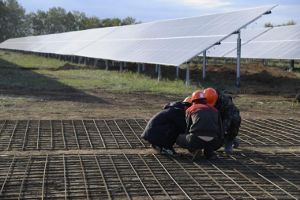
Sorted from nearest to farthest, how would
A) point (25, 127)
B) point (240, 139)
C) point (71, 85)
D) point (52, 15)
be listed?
point (240, 139)
point (25, 127)
point (71, 85)
point (52, 15)

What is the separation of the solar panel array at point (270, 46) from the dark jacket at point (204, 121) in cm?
1776

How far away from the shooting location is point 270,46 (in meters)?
26.8

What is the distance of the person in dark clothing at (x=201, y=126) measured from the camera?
625 centimetres

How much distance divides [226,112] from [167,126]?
0.94m

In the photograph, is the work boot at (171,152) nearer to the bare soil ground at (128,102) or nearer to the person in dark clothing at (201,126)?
the person in dark clothing at (201,126)

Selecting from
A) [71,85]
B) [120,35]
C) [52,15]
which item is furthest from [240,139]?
[52,15]

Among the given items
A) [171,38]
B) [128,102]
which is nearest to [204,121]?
[128,102]

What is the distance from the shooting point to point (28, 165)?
20.1 feet

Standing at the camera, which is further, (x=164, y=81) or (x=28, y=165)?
(x=164, y=81)

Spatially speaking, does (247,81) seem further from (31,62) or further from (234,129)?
(31,62)

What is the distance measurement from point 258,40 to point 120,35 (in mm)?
8726

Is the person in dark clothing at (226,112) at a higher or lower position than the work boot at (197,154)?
higher

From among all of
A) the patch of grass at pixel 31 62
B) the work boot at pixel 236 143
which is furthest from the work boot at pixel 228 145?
the patch of grass at pixel 31 62

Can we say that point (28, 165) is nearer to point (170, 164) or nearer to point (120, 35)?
point (170, 164)
